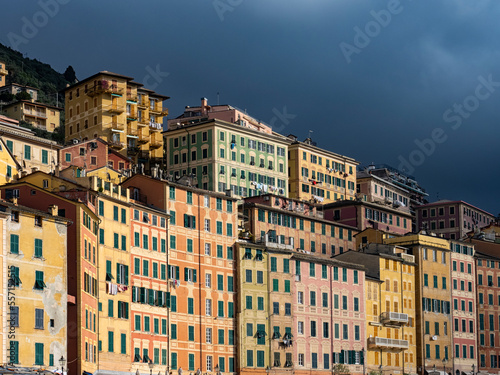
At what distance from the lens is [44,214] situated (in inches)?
2896

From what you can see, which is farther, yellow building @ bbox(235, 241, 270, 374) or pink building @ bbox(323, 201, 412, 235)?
pink building @ bbox(323, 201, 412, 235)

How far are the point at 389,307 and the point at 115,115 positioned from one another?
49180 millimetres

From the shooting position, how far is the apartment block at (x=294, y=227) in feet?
382

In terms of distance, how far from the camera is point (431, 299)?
130625 mm

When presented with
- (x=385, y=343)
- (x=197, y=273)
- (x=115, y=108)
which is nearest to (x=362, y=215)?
(x=385, y=343)

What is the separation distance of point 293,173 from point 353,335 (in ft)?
125

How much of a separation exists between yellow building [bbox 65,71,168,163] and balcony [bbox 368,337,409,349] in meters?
47.4

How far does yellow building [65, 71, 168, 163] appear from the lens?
144 meters

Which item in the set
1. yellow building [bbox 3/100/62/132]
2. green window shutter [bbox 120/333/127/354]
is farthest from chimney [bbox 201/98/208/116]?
green window shutter [bbox 120/333/127/354]

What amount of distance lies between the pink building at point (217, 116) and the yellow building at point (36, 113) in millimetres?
28112

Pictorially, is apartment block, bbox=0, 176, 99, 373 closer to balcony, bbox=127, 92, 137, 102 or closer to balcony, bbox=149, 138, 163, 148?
balcony, bbox=127, 92, 137, 102

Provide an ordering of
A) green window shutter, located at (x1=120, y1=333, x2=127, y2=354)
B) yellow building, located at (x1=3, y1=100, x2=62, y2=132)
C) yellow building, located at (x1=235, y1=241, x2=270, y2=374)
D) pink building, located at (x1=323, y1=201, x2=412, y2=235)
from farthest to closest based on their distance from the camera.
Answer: yellow building, located at (x1=3, y1=100, x2=62, y2=132) → pink building, located at (x1=323, y1=201, x2=412, y2=235) → yellow building, located at (x1=235, y1=241, x2=270, y2=374) → green window shutter, located at (x1=120, y1=333, x2=127, y2=354)

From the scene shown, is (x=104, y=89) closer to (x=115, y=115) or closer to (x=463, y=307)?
(x=115, y=115)

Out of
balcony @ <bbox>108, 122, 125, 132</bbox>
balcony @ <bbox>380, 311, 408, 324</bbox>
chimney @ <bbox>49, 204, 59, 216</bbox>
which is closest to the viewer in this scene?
chimney @ <bbox>49, 204, 59, 216</bbox>
